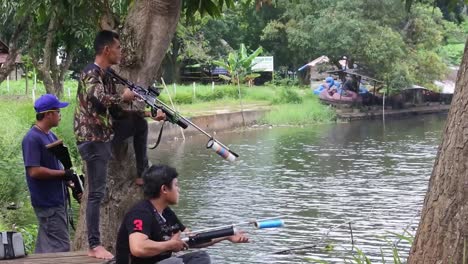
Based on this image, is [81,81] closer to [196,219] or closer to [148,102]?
[148,102]

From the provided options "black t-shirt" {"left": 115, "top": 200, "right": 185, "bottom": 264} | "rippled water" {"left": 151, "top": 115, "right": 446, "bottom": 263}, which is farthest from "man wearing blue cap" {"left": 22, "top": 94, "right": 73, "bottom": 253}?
"rippled water" {"left": 151, "top": 115, "right": 446, "bottom": 263}

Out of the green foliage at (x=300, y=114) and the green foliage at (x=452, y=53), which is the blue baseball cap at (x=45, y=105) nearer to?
the green foliage at (x=300, y=114)

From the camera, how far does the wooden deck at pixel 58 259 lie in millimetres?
4969

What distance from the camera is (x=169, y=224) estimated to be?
4426 millimetres

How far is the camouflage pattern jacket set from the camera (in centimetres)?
497

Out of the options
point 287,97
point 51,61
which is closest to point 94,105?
point 51,61

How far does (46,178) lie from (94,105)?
726 mm

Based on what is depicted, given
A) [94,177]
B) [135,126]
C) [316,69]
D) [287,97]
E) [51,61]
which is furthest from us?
[316,69]

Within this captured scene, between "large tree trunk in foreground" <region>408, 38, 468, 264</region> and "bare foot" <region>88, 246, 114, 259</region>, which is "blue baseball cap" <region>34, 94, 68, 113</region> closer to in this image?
"bare foot" <region>88, 246, 114, 259</region>

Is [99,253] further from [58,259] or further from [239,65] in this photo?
[239,65]

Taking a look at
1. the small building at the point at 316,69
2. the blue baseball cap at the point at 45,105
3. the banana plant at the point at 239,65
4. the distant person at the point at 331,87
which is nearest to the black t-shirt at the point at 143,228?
the blue baseball cap at the point at 45,105

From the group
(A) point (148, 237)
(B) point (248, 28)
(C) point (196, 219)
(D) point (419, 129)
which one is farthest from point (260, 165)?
(B) point (248, 28)

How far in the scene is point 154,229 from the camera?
4.25 metres

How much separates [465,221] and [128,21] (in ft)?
9.25
